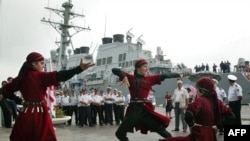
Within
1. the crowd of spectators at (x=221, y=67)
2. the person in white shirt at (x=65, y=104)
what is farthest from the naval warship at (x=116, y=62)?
the person in white shirt at (x=65, y=104)

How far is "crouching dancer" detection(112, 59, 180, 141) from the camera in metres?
6.45

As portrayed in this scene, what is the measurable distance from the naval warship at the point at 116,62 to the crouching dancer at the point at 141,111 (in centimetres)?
2422

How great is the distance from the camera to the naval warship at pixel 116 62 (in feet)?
107

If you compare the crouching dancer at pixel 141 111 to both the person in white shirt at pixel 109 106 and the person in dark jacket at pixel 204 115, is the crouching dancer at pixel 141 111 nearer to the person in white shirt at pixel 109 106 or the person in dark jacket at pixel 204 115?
the person in dark jacket at pixel 204 115

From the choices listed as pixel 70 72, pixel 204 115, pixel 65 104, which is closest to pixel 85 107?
pixel 65 104

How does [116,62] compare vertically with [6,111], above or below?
above

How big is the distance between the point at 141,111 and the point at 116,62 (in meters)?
30.4

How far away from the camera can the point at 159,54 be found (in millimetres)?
36062

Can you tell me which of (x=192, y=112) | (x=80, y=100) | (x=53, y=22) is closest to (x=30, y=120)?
(x=192, y=112)

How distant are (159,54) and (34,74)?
104ft

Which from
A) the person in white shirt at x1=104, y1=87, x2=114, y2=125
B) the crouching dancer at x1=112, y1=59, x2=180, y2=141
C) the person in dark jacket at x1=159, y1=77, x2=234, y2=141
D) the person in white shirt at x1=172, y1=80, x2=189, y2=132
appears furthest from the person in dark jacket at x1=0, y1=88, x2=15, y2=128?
the person in dark jacket at x1=159, y1=77, x2=234, y2=141

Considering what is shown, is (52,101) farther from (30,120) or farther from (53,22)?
(53,22)

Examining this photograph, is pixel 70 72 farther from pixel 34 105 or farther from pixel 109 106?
pixel 109 106

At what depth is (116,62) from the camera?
3684cm
